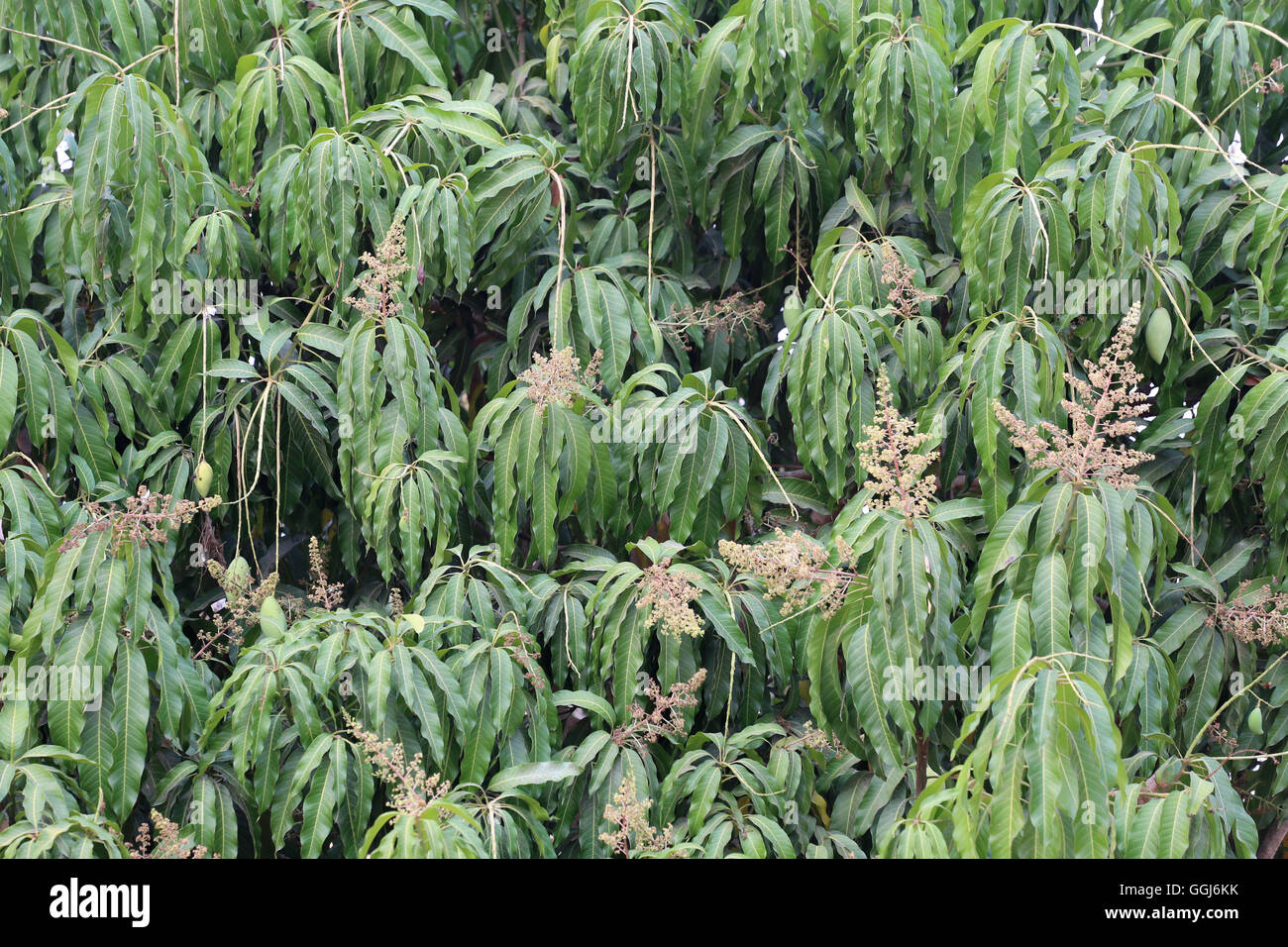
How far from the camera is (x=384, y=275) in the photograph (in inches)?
119

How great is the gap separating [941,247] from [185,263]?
2.20m

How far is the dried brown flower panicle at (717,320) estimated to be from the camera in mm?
3467

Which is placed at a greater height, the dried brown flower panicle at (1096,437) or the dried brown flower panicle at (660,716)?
the dried brown flower panicle at (1096,437)

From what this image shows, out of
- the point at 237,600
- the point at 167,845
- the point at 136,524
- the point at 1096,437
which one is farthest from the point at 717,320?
the point at 167,845

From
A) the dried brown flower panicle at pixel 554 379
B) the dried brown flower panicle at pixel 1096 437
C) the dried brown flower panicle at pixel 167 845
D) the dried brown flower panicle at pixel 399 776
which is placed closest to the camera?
the dried brown flower panicle at pixel 399 776

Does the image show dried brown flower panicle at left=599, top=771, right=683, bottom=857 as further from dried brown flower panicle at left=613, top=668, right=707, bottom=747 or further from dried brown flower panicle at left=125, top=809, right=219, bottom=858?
dried brown flower panicle at left=125, top=809, right=219, bottom=858

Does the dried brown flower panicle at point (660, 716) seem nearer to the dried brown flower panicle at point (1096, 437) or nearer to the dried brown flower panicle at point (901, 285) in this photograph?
the dried brown flower panicle at point (1096, 437)

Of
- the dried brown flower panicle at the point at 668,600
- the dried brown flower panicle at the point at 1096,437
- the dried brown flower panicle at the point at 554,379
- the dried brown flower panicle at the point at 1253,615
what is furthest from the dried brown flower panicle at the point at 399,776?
the dried brown flower panicle at the point at 1253,615

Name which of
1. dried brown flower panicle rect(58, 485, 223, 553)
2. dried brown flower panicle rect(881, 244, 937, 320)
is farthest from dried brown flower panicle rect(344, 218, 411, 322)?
dried brown flower panicle rect(881, 244, 937, 320)

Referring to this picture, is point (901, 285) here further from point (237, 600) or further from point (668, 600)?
point (237, 600)

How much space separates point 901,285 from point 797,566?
39.6 inches

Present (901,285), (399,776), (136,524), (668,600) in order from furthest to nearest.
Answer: (901,285), (136,524), (668,600), (399,776)

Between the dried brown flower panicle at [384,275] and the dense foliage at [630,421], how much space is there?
0.6 inches
